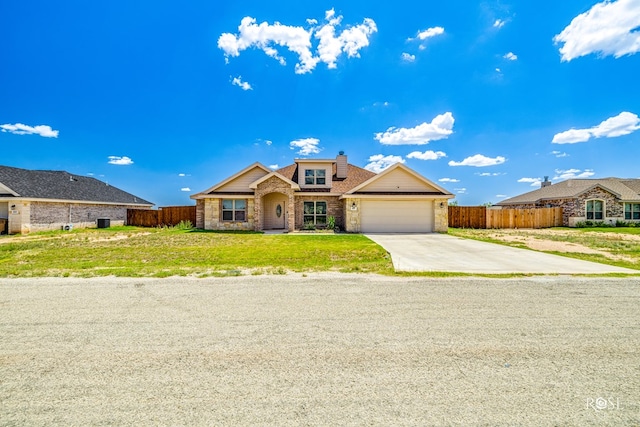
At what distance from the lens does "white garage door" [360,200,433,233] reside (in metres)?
20.5

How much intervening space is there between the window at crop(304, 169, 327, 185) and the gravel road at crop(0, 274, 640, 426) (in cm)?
1702

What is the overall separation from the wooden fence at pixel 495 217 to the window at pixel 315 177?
38.1ft

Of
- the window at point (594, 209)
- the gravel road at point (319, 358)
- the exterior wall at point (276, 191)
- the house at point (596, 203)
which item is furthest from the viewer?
the window at point (594, 209)

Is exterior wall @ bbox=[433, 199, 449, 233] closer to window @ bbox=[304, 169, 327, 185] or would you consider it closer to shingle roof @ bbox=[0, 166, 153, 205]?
window @ bbox=[304, 169, 327, 185]

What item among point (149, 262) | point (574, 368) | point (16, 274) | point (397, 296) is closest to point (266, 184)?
point (149, 262)

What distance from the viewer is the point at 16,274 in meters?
7.46

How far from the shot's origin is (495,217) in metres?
25.3

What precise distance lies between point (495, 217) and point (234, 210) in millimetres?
21193

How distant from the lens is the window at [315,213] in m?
21.6

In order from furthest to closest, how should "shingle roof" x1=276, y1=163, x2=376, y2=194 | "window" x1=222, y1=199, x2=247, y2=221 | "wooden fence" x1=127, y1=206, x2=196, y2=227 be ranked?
1. "wooden fence" x1=127, y1=206, x2=196, y2=227
2. "shingle roof" x1=276, y1=163, x2=376, y2=194
3. "window" x1=222, y1=199, x2=247, y2=221

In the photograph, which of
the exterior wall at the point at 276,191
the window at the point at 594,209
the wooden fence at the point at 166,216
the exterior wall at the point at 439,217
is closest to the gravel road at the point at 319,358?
the exterior wall at the point at 276,191

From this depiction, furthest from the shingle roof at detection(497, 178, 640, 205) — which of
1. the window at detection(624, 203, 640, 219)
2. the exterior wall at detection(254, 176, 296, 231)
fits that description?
the exterior wall at detection(254, 176, 296, 231)

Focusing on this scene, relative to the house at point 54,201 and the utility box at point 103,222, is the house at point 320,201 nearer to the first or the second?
the utility box at point 103,222

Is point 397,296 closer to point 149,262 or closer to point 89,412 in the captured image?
point 89,412
